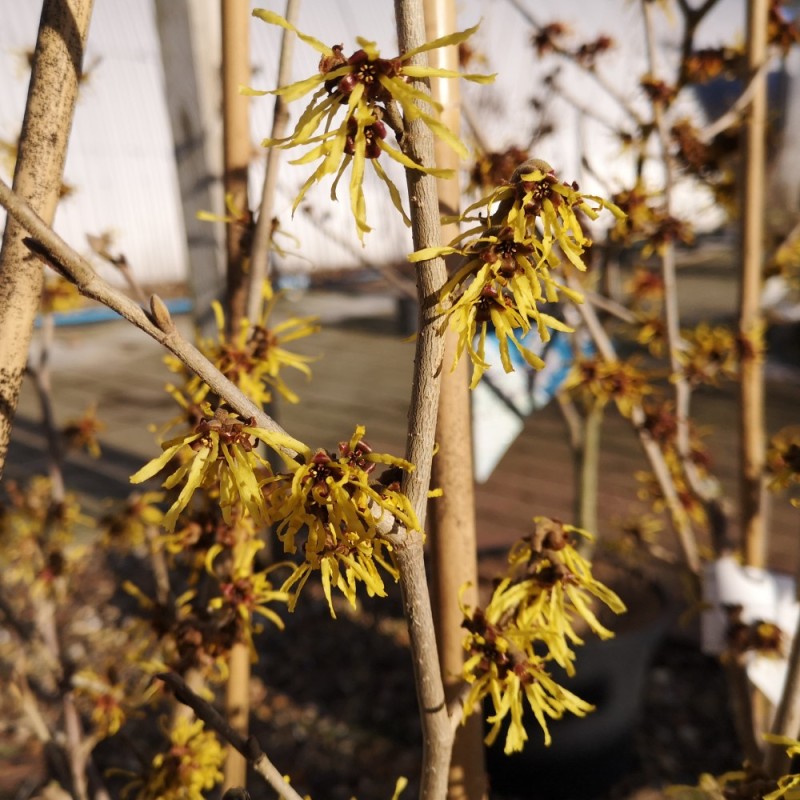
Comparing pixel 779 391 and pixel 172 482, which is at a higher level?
pixel 779 391

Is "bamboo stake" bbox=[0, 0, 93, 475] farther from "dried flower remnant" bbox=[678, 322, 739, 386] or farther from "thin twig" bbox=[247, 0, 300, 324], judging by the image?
"dried flower remnant" bbox=[678, 322, 739, 386]

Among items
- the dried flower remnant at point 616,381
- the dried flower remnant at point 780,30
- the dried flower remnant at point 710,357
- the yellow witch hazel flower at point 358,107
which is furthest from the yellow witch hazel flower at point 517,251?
the dried flower remnant at point 780,30

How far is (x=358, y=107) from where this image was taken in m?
0.32

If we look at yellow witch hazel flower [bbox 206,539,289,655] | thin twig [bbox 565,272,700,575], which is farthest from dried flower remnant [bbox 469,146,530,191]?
yellow witch hazel flower [bbox 206,539,289,655]

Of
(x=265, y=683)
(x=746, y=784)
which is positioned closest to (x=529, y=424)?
(x=265, y=683)

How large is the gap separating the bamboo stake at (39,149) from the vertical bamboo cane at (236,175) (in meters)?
0.24

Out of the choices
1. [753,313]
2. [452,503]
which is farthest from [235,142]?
[753,313]

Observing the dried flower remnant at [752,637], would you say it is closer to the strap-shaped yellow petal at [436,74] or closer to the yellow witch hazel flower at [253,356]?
the yellow witch hazel flower at [253,356]

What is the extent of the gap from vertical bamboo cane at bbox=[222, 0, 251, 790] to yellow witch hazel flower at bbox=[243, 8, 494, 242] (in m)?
0.36

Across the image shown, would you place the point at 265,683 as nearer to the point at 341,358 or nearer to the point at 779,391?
the point at 779,391

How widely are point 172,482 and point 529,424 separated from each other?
314 centimetres

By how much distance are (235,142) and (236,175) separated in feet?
→ 0.10

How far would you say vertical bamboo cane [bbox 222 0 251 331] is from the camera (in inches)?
25.6

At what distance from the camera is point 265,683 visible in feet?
5.71
